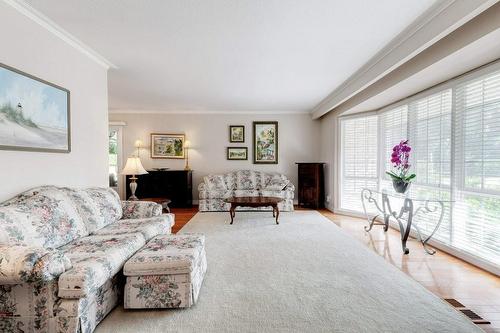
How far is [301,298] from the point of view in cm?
219

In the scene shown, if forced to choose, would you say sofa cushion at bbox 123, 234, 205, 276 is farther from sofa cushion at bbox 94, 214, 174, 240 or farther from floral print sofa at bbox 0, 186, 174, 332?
sofa cushion at bbox 94, 214, 174, 240

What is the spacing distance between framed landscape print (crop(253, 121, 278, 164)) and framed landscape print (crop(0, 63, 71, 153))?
459cm

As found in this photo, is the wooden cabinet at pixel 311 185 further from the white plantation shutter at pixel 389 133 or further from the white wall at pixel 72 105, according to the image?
the white wall at pixel 72 105

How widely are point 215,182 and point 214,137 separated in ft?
4.33

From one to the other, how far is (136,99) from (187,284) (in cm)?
467

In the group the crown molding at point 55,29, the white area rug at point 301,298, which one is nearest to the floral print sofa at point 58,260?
the white area rug at point 301,298

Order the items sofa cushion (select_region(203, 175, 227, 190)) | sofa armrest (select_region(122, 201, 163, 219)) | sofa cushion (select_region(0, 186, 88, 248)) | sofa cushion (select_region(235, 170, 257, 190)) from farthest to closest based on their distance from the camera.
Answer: sofa cushion (select_region(235, 170, 257, 190))
sofa cushion (select_region(203, 175, 227, 190))
sofa armrest (select_region(122, 201, 163, 219))
sofa cushion (select_region(0, 186, 88, 248))

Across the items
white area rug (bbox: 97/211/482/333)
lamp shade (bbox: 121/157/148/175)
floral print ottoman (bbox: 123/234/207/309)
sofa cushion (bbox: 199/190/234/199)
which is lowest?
white area rug (bbox: 97/211/482/333)

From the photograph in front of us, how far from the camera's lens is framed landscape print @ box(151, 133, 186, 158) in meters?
6.84

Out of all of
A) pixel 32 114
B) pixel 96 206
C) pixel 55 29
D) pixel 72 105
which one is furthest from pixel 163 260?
pixel 55 29

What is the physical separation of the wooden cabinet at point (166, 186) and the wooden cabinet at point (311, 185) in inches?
112

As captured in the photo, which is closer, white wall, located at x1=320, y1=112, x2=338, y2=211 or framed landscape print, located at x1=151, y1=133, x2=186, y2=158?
white wall, located at x1=320, y1=112, x2=338, y2=211

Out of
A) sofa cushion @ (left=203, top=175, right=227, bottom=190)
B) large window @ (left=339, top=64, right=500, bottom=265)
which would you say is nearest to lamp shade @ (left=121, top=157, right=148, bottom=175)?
sofa cushion @ (left=203, top=175, right=227, bottom=190)

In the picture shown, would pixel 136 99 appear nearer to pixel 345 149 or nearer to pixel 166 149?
pixel 166 149
